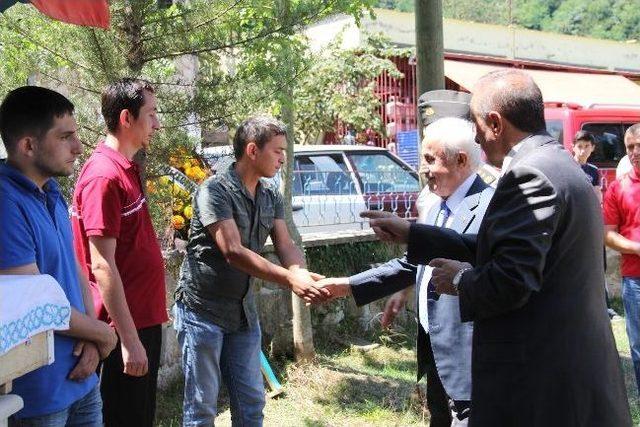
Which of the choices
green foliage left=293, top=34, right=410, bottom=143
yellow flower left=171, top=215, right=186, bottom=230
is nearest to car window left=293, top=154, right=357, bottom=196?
yellow flower left=171, top=215, right=186, bottom=230

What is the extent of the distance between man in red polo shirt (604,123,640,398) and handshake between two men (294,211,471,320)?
2.02m

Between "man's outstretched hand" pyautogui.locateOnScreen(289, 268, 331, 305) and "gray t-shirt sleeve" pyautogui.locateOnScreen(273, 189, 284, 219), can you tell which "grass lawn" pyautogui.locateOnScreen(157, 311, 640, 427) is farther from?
"gray t-shirt sleeve" pyautogui.locateOnScreen(273, 189, 284, 219)

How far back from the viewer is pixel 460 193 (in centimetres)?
348

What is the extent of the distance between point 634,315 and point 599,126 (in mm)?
7802

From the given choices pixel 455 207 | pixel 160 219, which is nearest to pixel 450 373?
pixel 455 207

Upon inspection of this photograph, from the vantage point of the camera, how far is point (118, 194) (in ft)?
10.3

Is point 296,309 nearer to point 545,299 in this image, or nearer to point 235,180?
point 235,180

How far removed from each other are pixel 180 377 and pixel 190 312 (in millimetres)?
1888

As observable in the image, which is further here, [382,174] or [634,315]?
[382,174]

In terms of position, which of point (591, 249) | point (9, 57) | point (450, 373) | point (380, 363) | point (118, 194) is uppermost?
point (9, 57)

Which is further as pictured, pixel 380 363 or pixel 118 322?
pixel 380 363

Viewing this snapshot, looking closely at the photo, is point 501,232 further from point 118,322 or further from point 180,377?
point 180,377

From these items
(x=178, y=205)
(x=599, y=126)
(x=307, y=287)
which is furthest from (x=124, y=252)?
(x=599, y=126)

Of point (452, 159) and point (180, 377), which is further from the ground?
point (452, 159)
